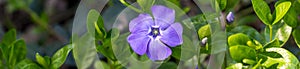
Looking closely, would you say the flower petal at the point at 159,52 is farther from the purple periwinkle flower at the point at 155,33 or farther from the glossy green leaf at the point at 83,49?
the glossy green leaf at the point at 83,49

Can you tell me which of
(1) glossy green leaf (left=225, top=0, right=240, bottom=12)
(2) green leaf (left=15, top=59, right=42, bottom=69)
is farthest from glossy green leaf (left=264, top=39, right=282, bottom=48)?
(2) green leaf (left=15, top=59, right=42, bottom=69)

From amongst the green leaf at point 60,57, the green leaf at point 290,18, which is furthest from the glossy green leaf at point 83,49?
the green leaf at point 290,18

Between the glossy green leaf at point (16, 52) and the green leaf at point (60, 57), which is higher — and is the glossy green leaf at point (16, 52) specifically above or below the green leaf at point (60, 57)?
above

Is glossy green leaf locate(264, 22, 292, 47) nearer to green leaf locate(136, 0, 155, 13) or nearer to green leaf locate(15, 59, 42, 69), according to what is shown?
green leaf locate(136, 0, 155, 13)

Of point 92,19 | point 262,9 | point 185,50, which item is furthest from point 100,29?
point 262,9

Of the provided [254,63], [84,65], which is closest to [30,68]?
[84,65]
